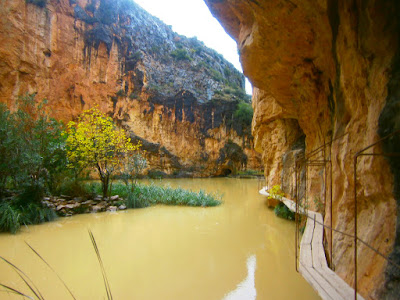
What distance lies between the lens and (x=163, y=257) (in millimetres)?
6406

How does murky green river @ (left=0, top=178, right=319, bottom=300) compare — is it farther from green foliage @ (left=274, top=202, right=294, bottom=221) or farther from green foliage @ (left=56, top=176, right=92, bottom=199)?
green foliage @ (left=56, top=176, right=92, bottom=199)

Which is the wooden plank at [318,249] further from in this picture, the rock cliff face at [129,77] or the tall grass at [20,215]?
the rock cliff face at [129,77]

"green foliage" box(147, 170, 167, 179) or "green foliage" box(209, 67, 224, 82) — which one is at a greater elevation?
"green foliage" box(209, 67, 224, 82)

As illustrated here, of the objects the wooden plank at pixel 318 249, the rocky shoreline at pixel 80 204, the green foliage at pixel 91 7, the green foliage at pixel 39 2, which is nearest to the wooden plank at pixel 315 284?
the wooden plank at pixel 318 249

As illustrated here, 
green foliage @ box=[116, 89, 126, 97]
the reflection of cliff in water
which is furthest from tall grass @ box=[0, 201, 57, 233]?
green foliage @ box=[116, 89, 126, 97]

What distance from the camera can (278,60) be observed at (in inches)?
240

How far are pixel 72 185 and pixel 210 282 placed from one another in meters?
9.32

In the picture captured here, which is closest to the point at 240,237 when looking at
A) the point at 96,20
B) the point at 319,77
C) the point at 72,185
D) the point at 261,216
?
the point at 261,216

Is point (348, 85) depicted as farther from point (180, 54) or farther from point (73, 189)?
point (180, 54)

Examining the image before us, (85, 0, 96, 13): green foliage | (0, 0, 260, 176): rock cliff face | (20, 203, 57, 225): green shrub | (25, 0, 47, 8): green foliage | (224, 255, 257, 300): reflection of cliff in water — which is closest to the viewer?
(224, 255, 257, 300): reflection of cliff in water

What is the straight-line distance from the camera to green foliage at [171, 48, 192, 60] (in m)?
32.2

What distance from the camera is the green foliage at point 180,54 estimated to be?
3219cm

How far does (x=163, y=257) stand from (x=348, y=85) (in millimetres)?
5280

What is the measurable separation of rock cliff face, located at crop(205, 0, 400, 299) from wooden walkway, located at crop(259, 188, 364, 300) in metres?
0.19
